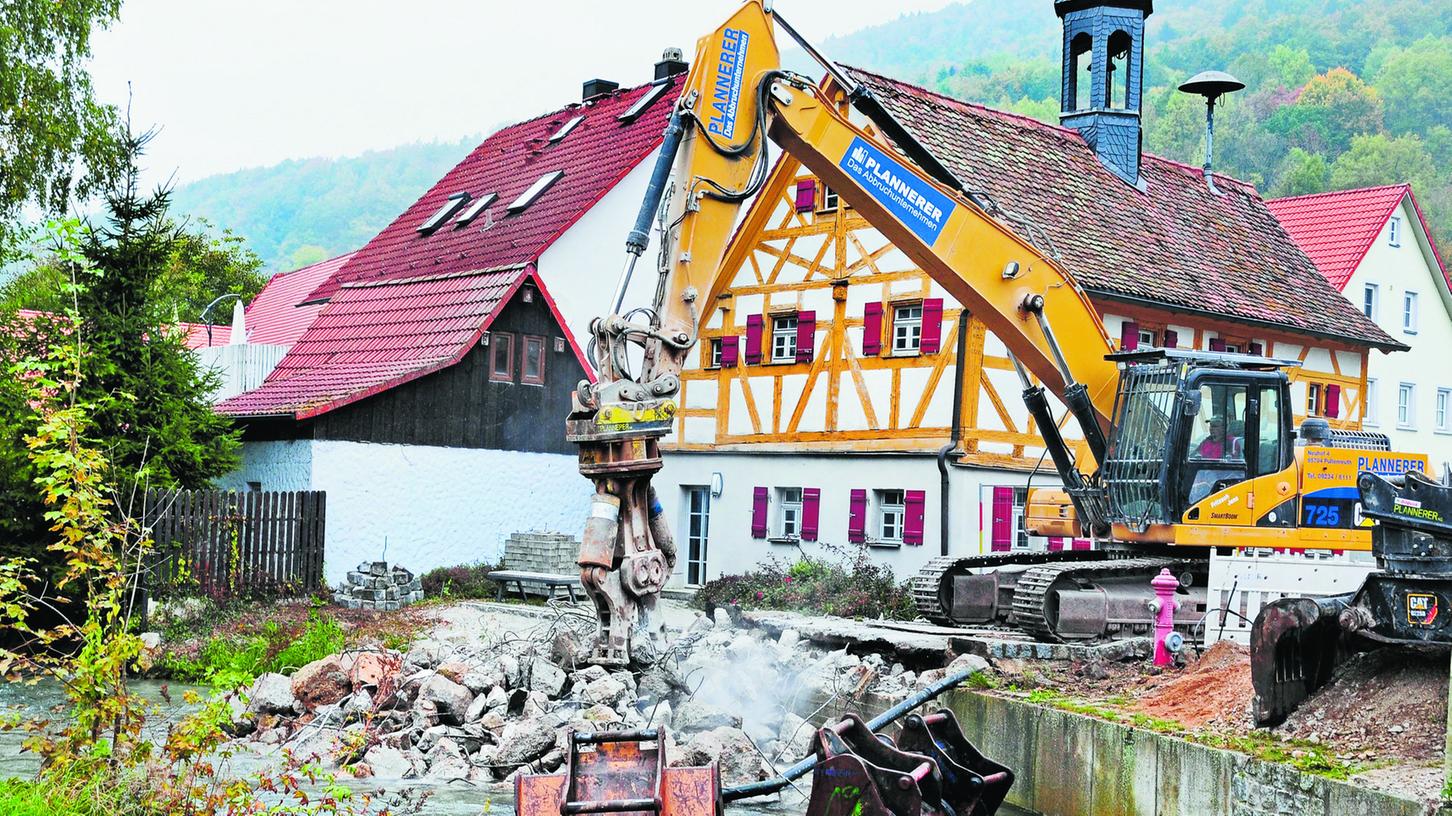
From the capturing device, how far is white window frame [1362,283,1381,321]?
3428 centimetres

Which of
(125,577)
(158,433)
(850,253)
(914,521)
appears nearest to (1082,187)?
(850,253)

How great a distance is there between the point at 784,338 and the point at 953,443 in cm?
406

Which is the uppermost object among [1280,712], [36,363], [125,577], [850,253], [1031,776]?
[850,253]

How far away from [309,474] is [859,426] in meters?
7.77

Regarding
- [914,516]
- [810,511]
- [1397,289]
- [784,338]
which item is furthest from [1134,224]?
[1397,289]

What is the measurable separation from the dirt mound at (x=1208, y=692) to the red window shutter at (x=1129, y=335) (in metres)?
10.7

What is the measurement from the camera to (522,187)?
30.0 metres

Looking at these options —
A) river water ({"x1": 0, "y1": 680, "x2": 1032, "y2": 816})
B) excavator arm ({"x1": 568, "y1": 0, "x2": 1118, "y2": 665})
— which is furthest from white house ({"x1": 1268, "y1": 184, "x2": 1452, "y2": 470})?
river water ({"x1": 0, "y1": 680, "x2": 1032, "y2": 816})

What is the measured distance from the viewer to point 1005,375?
21.8 metres

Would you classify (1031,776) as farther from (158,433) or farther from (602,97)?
(602,97)

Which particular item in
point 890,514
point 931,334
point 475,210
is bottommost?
point 890,514

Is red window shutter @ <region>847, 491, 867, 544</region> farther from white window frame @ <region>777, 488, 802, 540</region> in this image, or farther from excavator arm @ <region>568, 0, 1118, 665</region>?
excavator arm @ <region>568, 0, 1118, 665</region>

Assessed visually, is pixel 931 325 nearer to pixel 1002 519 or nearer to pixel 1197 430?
pixel 1002 519

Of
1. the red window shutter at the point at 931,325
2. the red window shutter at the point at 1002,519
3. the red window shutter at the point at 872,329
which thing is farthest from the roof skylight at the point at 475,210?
the red window shutter at the point at 1002,519
